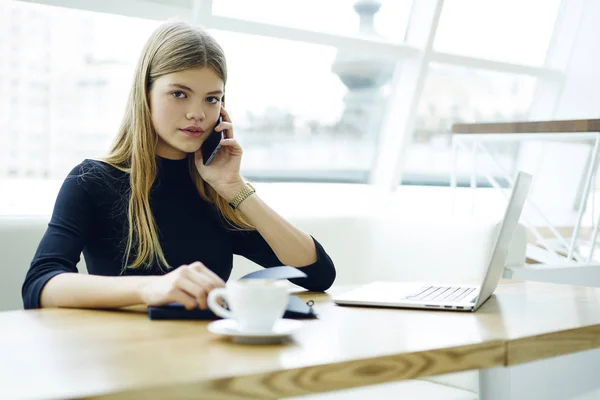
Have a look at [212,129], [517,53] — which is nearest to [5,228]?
[212,129]

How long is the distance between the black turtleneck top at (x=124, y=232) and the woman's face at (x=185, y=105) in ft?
0.45

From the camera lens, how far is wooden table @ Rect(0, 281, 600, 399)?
0.81 m

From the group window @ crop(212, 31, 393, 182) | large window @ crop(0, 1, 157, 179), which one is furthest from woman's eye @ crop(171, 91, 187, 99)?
window @ crop(212, 31, 393, 182)

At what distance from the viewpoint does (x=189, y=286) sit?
1.13m

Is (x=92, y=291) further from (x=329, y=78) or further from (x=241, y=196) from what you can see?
(x=329, y=78)

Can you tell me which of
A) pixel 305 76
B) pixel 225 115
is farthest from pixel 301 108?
pixel 225 115

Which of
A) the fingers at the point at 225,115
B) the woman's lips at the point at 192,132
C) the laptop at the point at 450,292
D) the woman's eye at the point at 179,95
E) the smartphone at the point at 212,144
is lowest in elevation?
the laptop at the point at 450,292

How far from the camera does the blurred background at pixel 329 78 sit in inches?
112

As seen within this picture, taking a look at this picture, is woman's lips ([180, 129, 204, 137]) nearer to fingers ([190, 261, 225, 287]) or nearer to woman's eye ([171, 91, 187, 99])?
woman's eye ([171, 91, 187, 99])

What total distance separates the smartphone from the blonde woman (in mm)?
15

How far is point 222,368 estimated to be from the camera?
0.85m

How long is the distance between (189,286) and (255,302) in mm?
195

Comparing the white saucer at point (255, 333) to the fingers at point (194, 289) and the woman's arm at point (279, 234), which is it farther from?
the woman's arm at point (279, 234)

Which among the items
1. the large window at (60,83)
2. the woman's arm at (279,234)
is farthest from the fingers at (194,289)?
the large window at (60,83)
